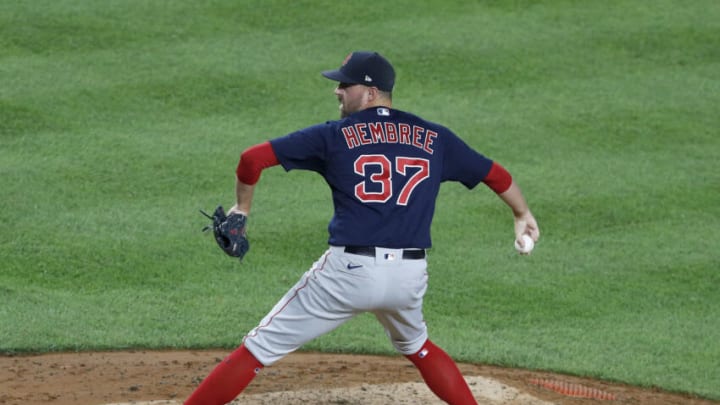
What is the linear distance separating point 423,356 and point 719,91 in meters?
7.61

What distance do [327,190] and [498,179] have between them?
169 inches

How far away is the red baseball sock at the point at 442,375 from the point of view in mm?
5215

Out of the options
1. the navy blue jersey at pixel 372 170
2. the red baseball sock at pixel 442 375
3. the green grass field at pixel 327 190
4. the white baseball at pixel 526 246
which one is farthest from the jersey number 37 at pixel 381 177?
the green grass field at pixel 327 190

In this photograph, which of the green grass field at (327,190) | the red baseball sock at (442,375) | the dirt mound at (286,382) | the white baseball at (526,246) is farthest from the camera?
the green grass field at (327,190)

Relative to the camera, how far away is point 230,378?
4898mm

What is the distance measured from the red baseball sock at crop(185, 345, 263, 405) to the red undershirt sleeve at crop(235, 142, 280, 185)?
2.45ft

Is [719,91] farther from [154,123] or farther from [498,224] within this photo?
[154,123]

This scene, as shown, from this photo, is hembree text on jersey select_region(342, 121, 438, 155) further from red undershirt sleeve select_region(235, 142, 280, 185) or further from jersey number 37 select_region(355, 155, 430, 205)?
red undershirt sleeve select_region(235, 142, 280, 185)

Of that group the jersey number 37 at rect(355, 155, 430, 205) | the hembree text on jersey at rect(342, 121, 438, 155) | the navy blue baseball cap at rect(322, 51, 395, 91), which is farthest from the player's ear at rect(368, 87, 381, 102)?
the jersey number 37 at rect(355, 155, 430, 205)

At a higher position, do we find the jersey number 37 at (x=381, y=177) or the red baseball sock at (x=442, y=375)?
the jersey number 37 at (x=381, y=177)

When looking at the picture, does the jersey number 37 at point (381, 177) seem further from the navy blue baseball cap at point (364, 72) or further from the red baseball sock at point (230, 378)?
the red baseball sock at point (230, 378)

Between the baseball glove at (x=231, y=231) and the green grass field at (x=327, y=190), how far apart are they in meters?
2.16

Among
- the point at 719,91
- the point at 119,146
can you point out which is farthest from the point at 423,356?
the point at 719,91

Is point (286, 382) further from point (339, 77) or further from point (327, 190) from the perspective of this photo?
point (327, 190)
